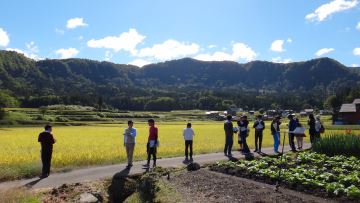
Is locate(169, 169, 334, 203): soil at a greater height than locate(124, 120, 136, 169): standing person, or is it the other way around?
locate(124, 120, 136, 169): standing person

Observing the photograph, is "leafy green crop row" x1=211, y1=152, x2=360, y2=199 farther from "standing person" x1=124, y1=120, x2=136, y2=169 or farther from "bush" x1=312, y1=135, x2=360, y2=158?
"standing person" x1=124, y1=120, x2=136, y2=169

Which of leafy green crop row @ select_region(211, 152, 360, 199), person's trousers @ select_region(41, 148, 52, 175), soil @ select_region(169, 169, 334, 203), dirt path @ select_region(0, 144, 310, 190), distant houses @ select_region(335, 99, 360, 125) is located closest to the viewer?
soil @ select_region(169, 169, 334, 203)

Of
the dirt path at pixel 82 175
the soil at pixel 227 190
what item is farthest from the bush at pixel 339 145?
the soil at pixel 227 190

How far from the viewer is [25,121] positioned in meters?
74.9

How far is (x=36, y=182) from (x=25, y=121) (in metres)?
64.9

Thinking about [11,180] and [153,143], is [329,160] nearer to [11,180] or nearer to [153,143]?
[153,143]

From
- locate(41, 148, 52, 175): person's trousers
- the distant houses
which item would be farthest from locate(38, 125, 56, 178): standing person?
the distant houses

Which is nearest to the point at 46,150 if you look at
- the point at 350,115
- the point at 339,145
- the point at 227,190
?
the point at 227,190

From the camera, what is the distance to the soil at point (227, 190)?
35.5 ft

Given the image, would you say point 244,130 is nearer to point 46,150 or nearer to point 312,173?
point 312,173

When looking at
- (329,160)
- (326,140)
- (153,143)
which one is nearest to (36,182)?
(153,143)

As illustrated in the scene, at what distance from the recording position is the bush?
61.8 ft

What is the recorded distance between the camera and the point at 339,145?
19188 mm

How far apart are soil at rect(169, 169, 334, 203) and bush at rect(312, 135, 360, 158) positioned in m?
7.33
